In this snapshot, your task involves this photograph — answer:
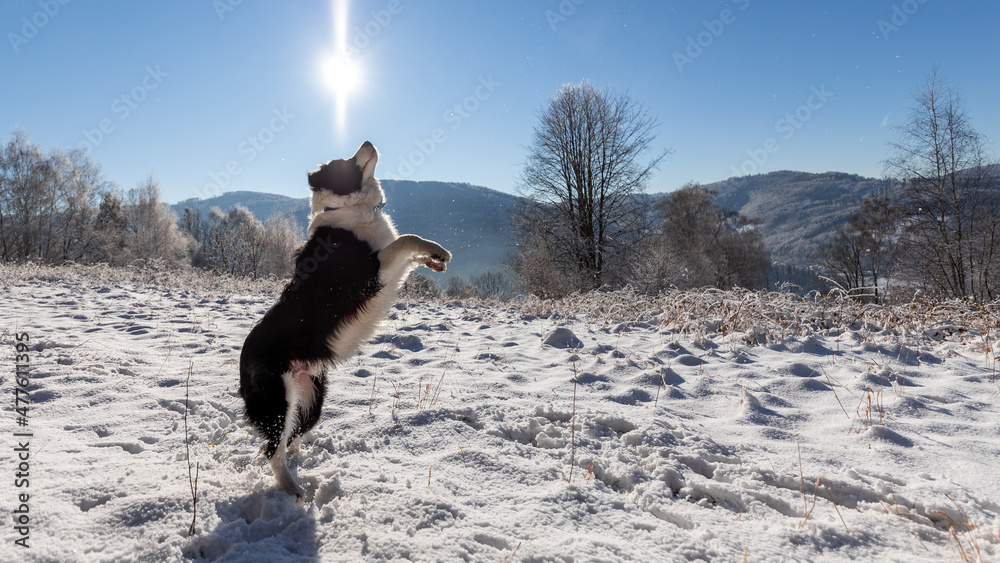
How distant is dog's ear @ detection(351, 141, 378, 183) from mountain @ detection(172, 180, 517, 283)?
245ft

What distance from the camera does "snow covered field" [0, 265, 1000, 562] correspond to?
1.46m

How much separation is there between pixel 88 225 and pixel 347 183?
35.6 metres

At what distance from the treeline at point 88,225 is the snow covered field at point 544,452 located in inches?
687

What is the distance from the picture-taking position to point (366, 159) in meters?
3.06

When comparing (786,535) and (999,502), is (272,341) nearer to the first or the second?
(786,535)

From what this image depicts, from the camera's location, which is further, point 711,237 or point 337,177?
point 711,237

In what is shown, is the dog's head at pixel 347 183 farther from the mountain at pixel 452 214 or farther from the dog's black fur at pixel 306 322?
the mountain at pixel 452 214

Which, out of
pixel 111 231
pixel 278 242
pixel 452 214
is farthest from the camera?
pixel 452 214

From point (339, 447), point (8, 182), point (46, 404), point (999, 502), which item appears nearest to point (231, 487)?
point (339, 447)

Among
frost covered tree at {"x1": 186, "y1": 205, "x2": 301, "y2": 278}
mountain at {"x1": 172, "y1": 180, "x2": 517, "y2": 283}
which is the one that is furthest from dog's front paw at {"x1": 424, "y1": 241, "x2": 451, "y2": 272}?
mountain at {"x1": 172, "y1": 180, "x2": 517, "y2": 283}

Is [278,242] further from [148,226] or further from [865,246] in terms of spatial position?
[865,246]

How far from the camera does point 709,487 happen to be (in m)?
1.83

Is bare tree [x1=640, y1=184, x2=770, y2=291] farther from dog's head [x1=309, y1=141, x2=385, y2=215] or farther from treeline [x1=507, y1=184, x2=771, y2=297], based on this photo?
dog's head [x1=309, y1=141, x2=385, y2=215]

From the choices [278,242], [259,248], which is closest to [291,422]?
[278,242]
